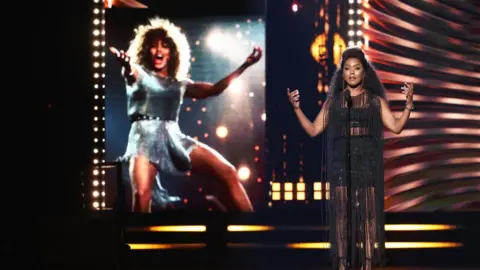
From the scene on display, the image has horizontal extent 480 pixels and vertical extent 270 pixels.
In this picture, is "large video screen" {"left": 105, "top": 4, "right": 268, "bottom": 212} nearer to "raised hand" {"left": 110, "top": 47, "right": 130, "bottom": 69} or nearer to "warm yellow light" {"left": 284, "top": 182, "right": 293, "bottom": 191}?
"raised hand" {"left": 110, "top": 47, "right": 130, "bottom": 69}

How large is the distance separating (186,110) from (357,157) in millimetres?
2841

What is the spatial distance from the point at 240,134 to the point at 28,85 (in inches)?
93.5

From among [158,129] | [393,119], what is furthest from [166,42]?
[393,119]

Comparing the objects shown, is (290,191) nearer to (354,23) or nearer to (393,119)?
(354,23)

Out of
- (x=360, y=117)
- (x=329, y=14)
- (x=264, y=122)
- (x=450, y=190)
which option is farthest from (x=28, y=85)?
(x=450, y=190)

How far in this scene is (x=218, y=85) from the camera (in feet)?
22.1

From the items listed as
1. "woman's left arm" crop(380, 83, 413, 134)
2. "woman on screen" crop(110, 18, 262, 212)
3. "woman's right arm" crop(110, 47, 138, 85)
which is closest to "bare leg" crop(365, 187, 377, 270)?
"woman's left arm" crop(380, 83, 413, 134)

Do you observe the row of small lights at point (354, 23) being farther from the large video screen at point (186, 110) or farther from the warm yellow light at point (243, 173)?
the warm yellow light at point (243, 173)

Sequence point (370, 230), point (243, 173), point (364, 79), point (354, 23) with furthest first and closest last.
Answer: point (243, 173) < point (354, 23) < point (364, 79) < point (370, 230)

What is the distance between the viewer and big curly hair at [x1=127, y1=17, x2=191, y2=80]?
6773mm

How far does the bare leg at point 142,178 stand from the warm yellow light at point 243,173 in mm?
734

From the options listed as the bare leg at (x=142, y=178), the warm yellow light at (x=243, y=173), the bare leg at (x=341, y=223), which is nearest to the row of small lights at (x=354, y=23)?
the warm yellow light at (x=243, y=173)

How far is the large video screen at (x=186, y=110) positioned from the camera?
673 centimetres

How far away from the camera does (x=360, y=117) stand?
4.16 m
